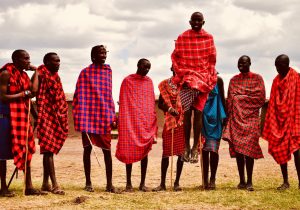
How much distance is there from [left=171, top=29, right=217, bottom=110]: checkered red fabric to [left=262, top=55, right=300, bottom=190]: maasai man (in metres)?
1.25

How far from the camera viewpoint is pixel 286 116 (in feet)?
29.3

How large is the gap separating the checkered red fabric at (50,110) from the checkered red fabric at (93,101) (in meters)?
0.32

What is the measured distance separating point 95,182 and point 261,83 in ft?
12.3

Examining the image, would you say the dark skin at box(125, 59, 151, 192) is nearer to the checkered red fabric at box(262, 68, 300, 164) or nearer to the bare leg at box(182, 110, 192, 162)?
the bare leg at box(182, 110, 192, 162)

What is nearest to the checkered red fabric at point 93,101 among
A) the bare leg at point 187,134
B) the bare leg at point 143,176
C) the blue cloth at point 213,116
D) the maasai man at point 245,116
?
the bare leg at point 143,176

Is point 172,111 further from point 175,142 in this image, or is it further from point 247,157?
point 247,157

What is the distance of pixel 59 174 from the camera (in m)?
11.4

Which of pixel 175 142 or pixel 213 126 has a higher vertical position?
pixel 213 126

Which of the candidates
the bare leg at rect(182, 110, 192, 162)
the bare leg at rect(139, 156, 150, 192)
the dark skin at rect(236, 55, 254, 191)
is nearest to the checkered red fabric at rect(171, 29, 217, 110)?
the bare leg at rect(182, 110, 192, 162)

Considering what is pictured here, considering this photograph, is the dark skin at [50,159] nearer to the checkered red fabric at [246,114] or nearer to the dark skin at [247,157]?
the checkered red fabric at [246,114]

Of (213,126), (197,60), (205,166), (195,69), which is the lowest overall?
(205,166)

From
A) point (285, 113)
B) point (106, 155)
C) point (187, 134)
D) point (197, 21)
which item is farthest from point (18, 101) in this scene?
point (285, 113)

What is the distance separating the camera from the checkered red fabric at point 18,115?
25.7ft

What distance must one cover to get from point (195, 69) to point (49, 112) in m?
2.53
